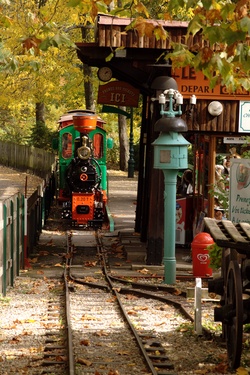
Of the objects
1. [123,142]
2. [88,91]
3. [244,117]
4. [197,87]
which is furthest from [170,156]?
[123,142]

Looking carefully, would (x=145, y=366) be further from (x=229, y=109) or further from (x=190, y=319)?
(x=229, y=109)

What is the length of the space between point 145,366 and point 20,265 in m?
8.35

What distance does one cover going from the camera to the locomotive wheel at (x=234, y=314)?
8391 mm

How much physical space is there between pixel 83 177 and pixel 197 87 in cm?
816

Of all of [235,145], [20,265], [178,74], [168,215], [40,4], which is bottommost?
[20,265]

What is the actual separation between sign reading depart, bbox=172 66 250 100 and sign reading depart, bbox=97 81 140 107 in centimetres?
246

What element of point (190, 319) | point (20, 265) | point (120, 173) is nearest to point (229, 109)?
point (20, 265)

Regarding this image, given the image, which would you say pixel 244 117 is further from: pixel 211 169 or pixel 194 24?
pixel 194 24

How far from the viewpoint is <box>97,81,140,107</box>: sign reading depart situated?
1980 cm

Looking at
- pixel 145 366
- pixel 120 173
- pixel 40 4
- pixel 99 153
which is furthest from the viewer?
pixel 120 173

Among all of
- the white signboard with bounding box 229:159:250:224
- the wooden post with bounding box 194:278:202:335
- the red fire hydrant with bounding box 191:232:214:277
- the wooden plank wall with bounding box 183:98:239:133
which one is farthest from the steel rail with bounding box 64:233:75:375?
the wooden plank wall with bounding box 183:98:239:133

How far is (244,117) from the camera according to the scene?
58.4 feet

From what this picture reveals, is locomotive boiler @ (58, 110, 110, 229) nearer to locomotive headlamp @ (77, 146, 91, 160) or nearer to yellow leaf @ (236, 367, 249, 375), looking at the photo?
locomotive headlamp @ (77, 146, 91, 160)

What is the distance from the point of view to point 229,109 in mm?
17844
